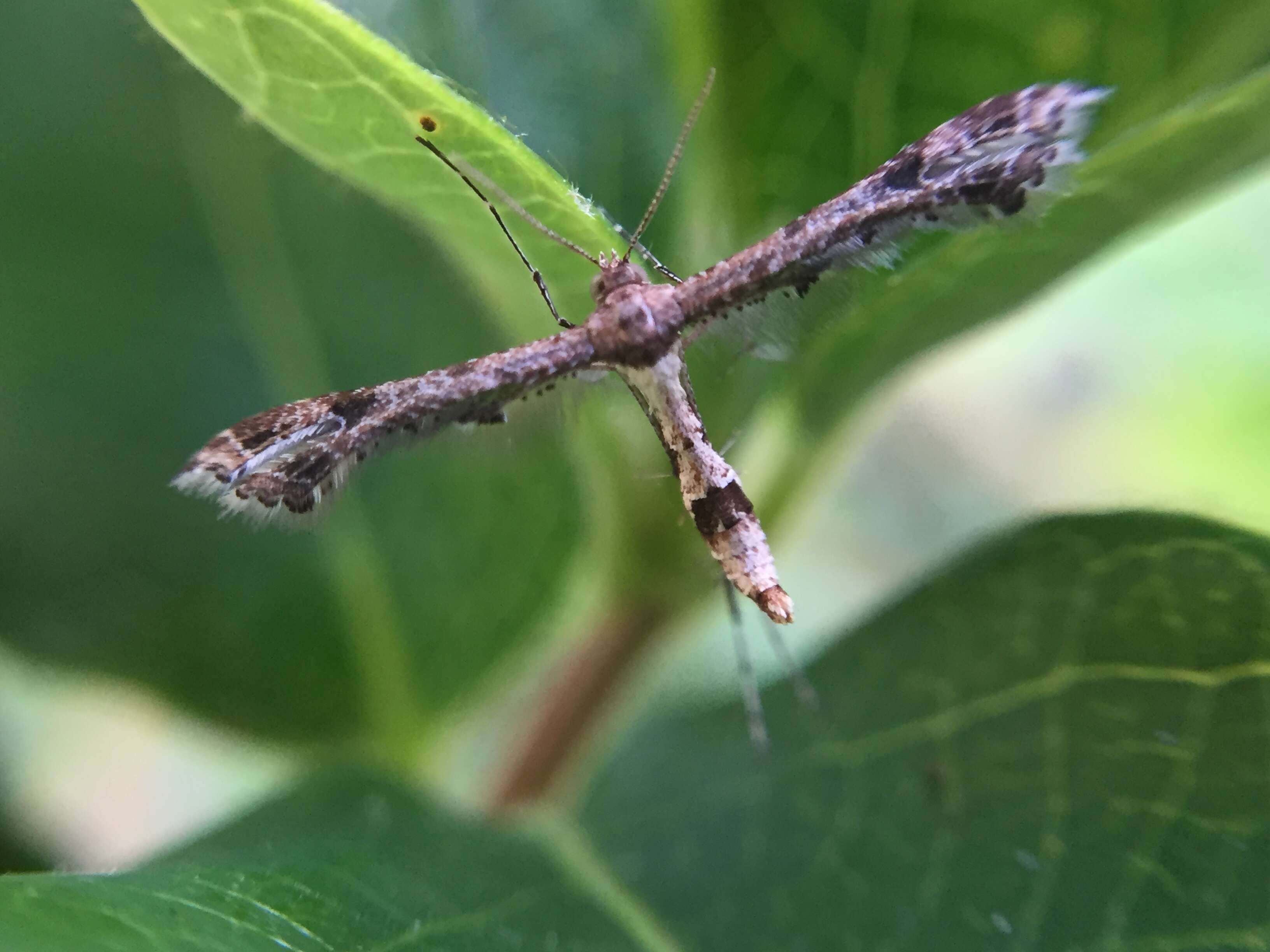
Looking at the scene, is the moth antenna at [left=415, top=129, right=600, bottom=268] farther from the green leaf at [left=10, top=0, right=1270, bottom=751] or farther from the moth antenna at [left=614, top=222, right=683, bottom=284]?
the moth antenna at [left=614, top=222, right=683, bottom=284]

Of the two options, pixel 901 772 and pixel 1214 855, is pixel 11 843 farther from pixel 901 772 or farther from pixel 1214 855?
pixel 1214 855

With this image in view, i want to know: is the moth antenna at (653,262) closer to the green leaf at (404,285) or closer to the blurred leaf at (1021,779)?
the green leaf at (404,285)

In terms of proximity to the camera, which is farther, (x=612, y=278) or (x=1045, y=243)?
(x=612, y=278)

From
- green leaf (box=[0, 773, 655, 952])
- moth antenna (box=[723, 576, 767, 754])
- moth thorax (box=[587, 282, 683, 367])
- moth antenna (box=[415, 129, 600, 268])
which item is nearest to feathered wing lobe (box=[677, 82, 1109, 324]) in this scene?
moth thorax (box=[587, 282, 683, 367])

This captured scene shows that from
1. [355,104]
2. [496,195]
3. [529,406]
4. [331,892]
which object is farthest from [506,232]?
[331,892]

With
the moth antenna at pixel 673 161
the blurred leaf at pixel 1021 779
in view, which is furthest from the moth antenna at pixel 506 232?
the blurred leaf at pixel 1021 779

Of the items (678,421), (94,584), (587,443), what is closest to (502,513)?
(587,443)

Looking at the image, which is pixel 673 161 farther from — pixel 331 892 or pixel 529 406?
pixel 331 892
